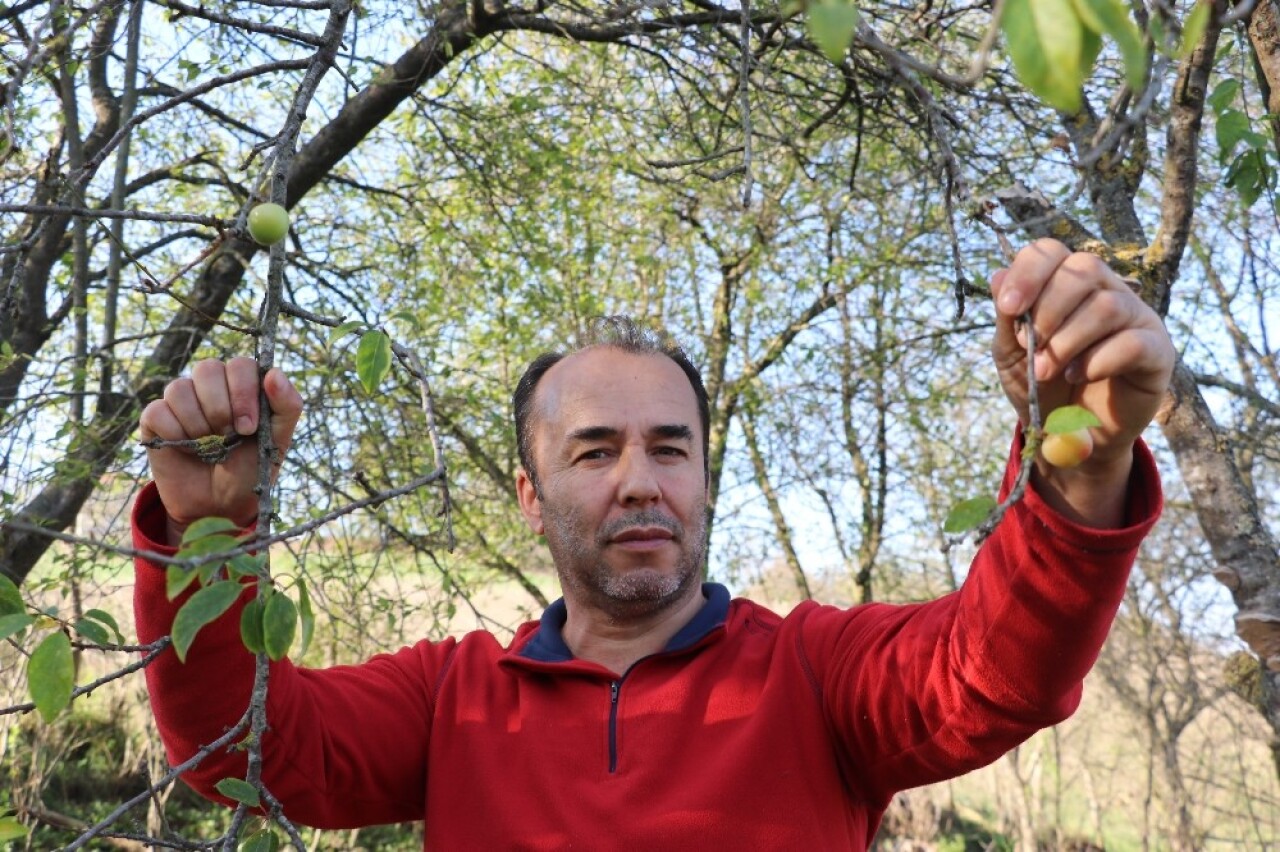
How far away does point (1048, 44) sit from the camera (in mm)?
730

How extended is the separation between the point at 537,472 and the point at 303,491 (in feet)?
7.39

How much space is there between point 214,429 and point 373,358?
291mm

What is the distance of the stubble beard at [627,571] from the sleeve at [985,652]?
0.30 metres

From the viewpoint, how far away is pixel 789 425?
24.8ft

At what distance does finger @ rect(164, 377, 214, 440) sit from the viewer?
4.79 ft

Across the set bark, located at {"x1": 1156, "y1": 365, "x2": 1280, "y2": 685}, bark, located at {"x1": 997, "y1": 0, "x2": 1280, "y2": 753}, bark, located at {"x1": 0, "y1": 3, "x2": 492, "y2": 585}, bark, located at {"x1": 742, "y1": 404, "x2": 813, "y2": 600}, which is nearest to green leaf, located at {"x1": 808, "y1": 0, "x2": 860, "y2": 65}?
bark, located at {"x1": 997, "y1": 0, "x2": 1280, "y2": 753}

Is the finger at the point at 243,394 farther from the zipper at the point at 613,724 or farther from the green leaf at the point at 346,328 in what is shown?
the zipper at the point at 613,724

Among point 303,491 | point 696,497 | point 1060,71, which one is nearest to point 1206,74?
point 696,497

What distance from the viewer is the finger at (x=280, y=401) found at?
1.40 m

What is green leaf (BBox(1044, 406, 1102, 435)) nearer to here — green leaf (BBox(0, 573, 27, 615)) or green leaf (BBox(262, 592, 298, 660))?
→ green leaf (BBox(262, 592, 298, 660))

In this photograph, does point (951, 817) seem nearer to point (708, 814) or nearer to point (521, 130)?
point (521, 130)

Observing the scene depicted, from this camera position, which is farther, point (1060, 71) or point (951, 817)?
point (951, 817)

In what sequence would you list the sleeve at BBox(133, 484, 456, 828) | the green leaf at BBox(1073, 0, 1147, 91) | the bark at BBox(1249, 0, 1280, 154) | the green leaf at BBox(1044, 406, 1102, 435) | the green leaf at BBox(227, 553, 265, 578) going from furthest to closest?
1. the bark at BBox(1249, 0, 1280, 154)
2. the sleeve at BBox(133, 484, 456, 828)
3. the green leaf at BBox(227, 553, 265, 578)
4. the green leaf at BBox(1044, 406, 1102, 435)
5. the green leaf at BBox(1073, 0, 1147, 91)

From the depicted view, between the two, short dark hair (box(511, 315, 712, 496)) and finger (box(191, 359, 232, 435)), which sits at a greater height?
short dark hair (box(511, 315, 712, 496))
